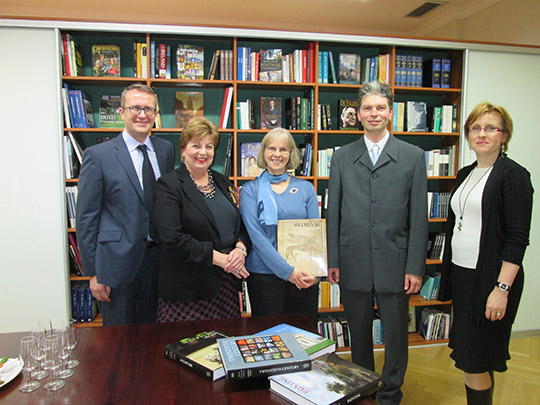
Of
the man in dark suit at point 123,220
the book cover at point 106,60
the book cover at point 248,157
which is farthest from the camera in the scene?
the book cover at point 248,157

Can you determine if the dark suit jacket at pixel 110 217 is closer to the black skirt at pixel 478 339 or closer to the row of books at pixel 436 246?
the black skirt at pixel 478 339

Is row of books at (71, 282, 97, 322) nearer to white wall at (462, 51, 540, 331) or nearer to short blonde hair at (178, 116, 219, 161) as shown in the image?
short blonde hair at (178, 116, 219, 161)

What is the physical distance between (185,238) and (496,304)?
1455mm

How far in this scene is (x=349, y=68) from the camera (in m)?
3.32

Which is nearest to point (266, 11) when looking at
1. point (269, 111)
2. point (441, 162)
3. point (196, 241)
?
point (269, 111)

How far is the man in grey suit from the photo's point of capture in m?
1.95

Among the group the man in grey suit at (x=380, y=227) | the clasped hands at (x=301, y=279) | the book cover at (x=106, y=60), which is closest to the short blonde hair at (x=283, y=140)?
the man in grey suit at (x=380, y=227)

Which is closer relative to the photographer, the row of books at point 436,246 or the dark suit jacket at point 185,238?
the dark suit jacket at point 185,238

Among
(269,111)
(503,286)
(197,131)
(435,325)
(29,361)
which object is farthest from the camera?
(435,325)

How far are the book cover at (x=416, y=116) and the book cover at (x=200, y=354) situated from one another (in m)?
2.79

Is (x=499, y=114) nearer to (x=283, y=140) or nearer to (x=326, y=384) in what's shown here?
(x=283, y=140)

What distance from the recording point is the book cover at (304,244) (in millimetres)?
1955

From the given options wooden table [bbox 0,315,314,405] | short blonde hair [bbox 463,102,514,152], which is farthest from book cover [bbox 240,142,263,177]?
wooden table [bbox 0,315,314,405]

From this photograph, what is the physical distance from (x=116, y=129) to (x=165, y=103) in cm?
53
